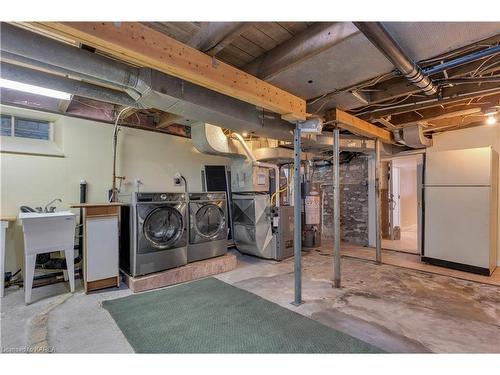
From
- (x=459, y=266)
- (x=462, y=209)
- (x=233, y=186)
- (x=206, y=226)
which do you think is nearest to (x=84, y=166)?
(x=206, y=226)

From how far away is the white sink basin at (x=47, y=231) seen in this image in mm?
2699

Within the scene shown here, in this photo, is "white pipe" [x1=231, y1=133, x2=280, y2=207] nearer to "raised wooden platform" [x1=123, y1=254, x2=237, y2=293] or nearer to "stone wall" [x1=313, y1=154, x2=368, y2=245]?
"raised wooden platform" [x1=123, y1=254, x2=237, y2=293]

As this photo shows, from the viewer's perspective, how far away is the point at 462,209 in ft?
12.7

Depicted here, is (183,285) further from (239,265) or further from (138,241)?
(239,265)

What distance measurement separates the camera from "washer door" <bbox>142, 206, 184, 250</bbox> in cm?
328

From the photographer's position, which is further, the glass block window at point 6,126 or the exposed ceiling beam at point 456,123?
the exposed ceiling beam at point 456,123

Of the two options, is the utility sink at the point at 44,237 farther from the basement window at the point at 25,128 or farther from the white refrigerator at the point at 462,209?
the white refrigerator at the point at 462,209

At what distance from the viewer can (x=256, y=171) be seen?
15.0 ft

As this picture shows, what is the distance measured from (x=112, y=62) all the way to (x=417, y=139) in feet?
15.0

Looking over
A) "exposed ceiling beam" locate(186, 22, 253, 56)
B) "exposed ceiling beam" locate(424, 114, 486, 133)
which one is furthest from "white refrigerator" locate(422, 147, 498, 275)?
"exposed ceiling beam" locate(186, 22, 253, 56)

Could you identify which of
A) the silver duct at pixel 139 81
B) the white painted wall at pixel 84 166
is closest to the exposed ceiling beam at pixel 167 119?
the white painted wall at pixel 84 166

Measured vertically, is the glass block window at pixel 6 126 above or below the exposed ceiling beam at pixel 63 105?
below

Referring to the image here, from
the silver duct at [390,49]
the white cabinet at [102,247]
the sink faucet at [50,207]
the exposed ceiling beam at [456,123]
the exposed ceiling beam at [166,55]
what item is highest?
the exposed ceiling beam at [456,123]

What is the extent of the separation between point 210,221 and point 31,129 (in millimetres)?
2839
